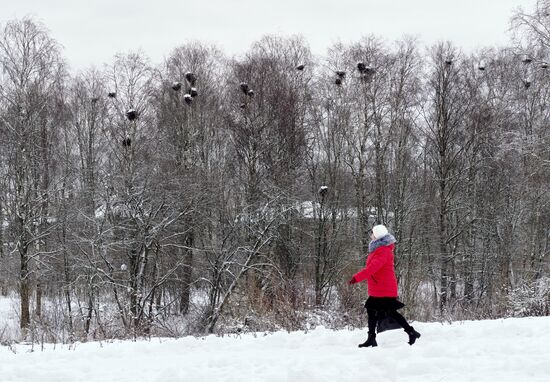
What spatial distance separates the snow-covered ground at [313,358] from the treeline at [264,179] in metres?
10.0

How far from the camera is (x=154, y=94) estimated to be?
25828mm

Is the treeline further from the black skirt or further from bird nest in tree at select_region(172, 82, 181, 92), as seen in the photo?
the black skirt

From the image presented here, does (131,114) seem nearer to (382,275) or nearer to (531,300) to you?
(531,300)

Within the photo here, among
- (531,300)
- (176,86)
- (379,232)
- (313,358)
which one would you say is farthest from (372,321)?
(176,86)

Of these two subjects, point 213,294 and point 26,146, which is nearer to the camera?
point 213,294

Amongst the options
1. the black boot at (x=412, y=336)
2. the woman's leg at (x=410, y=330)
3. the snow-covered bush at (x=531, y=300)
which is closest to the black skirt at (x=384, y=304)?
the woman's leg at (x=410, y=330)

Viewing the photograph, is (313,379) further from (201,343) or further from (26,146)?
(26,146)

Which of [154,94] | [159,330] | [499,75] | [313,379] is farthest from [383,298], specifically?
[499,75]

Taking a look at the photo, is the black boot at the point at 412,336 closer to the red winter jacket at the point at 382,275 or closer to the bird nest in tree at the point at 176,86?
the red winter jacket at the point at 382,275

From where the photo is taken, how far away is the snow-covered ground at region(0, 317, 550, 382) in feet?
16.6

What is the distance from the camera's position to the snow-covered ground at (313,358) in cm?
505

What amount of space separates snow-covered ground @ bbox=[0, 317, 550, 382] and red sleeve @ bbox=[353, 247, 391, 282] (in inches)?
38.4

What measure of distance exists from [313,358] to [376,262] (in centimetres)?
162

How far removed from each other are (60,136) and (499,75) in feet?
85.3
